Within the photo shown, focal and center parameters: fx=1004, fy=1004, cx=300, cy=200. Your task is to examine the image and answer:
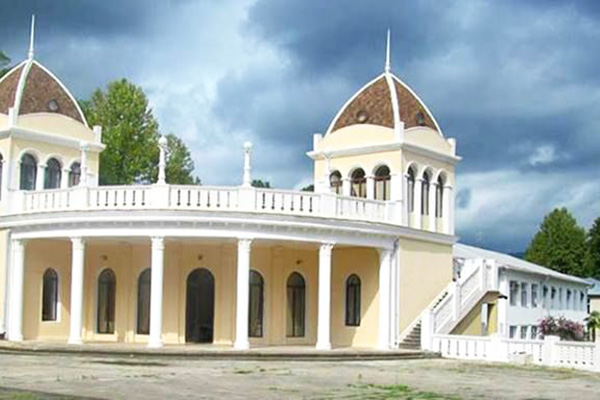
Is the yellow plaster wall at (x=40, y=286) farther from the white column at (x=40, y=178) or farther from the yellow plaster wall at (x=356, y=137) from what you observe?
the yellow plaster wall at (x=356, y=137)

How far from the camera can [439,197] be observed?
3350 centimetres

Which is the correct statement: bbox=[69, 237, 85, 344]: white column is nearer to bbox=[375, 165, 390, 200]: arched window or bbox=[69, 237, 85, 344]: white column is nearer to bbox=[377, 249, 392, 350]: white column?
bbox=[377, 249, 392, 350]: white column

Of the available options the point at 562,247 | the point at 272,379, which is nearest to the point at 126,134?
the point at 272,379

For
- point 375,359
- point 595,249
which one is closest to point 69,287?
point 375,359

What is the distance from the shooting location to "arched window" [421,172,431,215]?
107ft

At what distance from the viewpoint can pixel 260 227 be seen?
27156mm

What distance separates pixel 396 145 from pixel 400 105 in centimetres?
176

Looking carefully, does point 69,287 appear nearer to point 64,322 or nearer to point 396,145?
point 64,322

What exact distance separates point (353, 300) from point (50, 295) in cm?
947

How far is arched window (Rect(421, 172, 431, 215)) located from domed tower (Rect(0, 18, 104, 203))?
35.0ft

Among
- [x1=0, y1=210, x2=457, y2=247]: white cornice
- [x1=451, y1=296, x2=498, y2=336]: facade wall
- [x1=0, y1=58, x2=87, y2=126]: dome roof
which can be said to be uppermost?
[x1=0, y1=58, x2=87, y2=126]: dome roof

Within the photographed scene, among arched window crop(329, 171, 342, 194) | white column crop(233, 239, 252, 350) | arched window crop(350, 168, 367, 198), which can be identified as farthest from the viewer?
arched window crop(329, 171, 342, 194)

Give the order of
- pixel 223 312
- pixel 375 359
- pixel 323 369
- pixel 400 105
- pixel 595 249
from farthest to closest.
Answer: pixel 595 249 < pixel 400 105 < pixel 223 312 < pixel 375 359 < pixel 323 369

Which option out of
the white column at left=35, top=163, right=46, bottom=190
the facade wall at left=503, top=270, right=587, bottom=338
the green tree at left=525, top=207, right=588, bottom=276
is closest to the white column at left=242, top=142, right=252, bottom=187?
the white column at left=35, top=163, right=46, bottom=190
